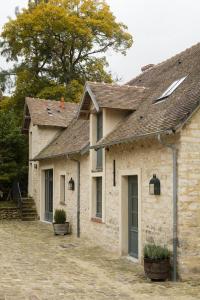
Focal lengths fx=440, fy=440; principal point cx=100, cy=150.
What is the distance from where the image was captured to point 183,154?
9414 mm

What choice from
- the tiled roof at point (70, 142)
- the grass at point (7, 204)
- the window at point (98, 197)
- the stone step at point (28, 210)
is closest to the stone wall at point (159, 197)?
the window at point (98, 197)

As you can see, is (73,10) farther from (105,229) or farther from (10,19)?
(105,229)

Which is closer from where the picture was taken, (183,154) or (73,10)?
(183,154)

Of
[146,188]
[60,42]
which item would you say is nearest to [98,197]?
[146,188]

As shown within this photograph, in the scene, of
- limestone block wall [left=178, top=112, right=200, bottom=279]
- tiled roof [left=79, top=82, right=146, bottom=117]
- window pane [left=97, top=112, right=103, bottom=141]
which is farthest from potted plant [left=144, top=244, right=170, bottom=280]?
window pane [left=97, top=112, right=103, bottom=141]

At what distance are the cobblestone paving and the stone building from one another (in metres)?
0.66

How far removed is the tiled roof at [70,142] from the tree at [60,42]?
749 centimetres

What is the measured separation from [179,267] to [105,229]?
14.5ft

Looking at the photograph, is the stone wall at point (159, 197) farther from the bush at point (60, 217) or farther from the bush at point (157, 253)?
the bush at point (60, 217)

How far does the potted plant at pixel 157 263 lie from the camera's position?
9.25 meters

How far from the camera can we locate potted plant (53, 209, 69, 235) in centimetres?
1656

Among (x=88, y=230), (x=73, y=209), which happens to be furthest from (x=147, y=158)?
(x=73, y=209)

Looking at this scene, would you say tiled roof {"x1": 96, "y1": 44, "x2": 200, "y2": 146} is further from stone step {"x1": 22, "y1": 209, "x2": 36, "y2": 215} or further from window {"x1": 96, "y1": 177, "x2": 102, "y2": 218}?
stone step {"x1": 22, "y1": 209, "x2": 36, "y2": 215}

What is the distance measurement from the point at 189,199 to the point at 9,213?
566 inches
